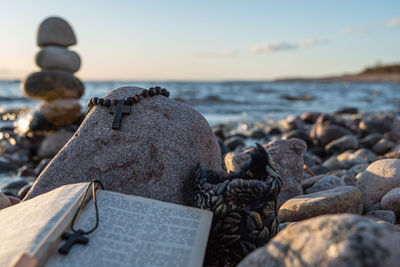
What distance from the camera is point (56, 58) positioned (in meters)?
8.82

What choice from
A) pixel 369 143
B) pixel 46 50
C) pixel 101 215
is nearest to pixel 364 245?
pixel 101 215

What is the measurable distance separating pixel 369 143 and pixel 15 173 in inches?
261

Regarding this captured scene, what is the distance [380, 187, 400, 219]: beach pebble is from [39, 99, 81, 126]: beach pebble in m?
7.77

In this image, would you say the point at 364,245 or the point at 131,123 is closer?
the point at 364,245

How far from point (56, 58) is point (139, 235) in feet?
26.5

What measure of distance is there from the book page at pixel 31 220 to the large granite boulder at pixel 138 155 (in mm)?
457

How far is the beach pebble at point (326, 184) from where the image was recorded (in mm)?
3537

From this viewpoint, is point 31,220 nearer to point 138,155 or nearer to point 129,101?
point 138,155

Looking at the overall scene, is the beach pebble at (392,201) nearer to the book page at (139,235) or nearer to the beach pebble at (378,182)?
the beach pebble at (378,182)

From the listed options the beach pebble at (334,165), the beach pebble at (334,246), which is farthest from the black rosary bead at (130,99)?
the beach pebble at (334,165)

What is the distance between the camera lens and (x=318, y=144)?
820 centimetres

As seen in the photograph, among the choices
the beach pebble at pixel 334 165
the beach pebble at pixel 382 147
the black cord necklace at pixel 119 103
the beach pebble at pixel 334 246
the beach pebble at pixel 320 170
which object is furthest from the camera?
the beach pebble at pixel 382 147

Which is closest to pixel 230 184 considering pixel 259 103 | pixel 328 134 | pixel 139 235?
pixel 139 235

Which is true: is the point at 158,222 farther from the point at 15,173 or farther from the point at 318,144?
the point at 318,144
